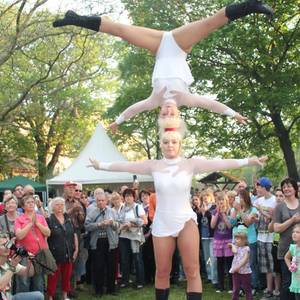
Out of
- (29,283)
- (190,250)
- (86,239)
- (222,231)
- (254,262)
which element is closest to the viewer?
(190,250)

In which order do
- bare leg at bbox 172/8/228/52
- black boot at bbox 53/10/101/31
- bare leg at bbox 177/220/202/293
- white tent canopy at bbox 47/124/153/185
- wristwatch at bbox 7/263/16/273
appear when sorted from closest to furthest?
bare leg at bbox 177/220/202/293, bare leg at bbox 172/8/228/52, black boot at bbox 53/10/101/31, wristwatch at bbox 7/263/16/273, white tent canopy at bbox 47/124/153/185

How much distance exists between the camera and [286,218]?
607 cm

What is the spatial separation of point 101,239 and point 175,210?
3830 millimetres

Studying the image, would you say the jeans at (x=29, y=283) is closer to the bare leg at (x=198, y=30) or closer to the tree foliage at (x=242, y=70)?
the bare leg at (x=198, y=30)

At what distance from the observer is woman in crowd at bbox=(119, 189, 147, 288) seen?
8.27 m

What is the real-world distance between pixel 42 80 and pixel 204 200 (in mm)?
8072

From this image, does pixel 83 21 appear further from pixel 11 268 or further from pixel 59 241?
pixel 59 241

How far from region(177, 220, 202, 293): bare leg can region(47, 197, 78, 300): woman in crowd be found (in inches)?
126

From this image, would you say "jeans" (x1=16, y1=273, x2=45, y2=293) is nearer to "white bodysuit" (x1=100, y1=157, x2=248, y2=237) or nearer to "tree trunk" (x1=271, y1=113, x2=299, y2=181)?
"white bodysuit" (x1=100, y1=157, x2=248, y2=237)

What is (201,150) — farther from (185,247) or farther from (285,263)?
(185,247)

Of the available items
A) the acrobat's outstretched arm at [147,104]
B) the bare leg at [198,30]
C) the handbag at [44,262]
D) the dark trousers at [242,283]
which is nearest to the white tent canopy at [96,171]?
the handbag at [44,262]

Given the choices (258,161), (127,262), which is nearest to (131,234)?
(127,262)

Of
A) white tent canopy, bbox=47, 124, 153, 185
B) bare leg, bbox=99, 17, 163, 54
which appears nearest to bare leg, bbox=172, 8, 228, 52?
bare leg, bbox=99, 17, 163, 54

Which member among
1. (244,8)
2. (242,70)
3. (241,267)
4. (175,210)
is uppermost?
(242,70)
